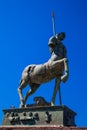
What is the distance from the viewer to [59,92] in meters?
15.9

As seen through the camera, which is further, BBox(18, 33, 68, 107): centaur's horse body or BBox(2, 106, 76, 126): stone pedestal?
BBox(18, 33, 68, 107): centaur's horse body

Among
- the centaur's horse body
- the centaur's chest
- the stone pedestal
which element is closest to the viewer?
the stone pedestal

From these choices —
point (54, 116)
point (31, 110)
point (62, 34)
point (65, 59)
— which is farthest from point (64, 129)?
point (62, 34)

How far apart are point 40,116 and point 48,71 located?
226 centimetres

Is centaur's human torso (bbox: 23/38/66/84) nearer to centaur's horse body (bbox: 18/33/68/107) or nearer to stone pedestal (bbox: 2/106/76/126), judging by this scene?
centaur's horse body (bbox: 18/33/68/107)

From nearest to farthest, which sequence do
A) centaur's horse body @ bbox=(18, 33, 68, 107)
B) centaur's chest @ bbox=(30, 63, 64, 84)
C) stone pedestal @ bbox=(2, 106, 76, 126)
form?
stone pedestal @ bbox=(2, 106, 76, 126) → centaur's horse body @ bbox=(18, 33, 68, 107) → centaur's chest @ bbox=(30, 63, 64, 84)

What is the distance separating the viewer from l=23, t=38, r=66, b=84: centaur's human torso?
1561 cm

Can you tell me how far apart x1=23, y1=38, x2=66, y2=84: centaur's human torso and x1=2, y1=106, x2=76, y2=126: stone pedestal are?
63.2 inches

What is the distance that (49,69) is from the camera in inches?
617

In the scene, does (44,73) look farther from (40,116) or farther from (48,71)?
(40,116)

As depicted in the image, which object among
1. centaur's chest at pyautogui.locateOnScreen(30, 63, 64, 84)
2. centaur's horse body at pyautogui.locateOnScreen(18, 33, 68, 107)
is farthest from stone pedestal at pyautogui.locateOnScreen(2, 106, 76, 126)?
centaur's chest at pyautogui.locateOnScreen(30, 63, 64, 84)

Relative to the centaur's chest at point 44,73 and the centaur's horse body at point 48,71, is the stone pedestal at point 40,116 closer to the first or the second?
the centaur's horse body at point 48,71

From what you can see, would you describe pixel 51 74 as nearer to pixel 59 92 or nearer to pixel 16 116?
pixel 59 92

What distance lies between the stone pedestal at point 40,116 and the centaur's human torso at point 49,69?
160 cm
